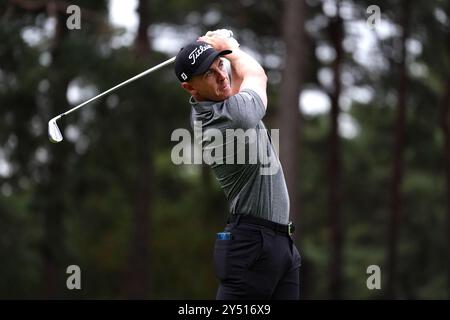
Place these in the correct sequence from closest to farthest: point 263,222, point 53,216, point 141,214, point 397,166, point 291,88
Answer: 1. point 263,222
2. point 291,88
3. point 141,214
4. point 53,216
5. point 397,166

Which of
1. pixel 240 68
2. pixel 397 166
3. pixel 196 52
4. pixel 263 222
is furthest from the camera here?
pixel 397 166

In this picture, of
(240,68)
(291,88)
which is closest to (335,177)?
(291,88)

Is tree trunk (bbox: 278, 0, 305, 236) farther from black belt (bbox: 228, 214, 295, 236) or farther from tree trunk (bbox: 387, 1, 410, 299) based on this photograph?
black belt (bbox: 228, 214, 295, 236)

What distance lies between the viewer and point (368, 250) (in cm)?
2742

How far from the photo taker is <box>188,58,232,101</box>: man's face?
4.36 metres

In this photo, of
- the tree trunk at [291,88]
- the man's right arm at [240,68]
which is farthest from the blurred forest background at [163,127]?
the man's right arm at [240,68]

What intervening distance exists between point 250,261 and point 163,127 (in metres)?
14.5

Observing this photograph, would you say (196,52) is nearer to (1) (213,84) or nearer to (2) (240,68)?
(1) (213,84)

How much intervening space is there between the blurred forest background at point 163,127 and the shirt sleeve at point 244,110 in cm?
922

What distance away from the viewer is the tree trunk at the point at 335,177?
67.1 feet

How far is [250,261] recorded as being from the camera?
174 inches

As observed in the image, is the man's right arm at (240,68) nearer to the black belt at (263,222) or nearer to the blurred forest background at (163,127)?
the black belt at (263,222)

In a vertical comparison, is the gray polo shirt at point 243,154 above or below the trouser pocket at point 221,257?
above
